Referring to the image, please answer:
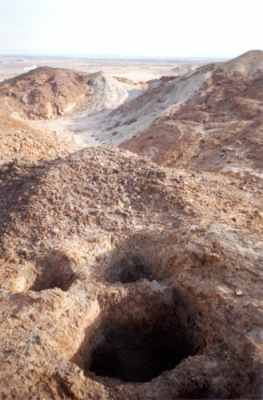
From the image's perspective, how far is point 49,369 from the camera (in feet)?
17.1

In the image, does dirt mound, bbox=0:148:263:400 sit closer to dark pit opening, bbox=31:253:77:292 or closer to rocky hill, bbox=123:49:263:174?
dark pit opening, bbox=31:253:77:292

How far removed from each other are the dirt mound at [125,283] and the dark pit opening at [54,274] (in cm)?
2

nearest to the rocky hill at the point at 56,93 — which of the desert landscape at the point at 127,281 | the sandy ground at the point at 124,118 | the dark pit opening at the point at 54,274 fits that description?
the sandy ground at the point at 124,118

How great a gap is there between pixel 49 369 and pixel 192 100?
17911mm

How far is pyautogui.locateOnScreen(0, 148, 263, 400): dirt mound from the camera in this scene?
5344 millimetres

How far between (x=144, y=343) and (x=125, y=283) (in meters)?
0.93

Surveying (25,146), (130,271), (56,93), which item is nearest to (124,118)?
(56,93)

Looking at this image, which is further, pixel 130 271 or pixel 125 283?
pixel 130 271

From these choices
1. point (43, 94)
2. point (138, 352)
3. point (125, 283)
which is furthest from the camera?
point (43, 94)

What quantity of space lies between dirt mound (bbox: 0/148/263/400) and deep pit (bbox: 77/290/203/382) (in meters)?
0.02

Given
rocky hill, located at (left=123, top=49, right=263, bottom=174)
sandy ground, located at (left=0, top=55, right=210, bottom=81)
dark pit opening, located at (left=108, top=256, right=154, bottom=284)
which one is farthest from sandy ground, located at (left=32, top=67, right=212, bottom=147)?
sandy ground, located at (left=0, top=55, right=210, bottom=81)

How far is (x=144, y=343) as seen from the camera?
6871 millimetres

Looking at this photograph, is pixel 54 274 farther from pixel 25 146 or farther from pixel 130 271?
pixel 25 146

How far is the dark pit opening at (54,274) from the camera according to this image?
7.34 metres
